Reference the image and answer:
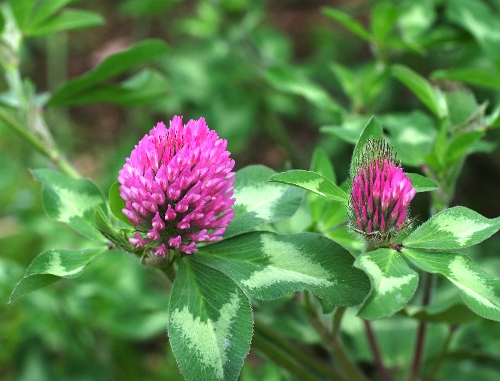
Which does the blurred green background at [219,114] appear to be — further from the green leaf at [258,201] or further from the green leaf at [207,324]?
the green leaf at [207,324]

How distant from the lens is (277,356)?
1167 millimetres

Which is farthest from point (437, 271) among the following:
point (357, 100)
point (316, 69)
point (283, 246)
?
point (316, 69)

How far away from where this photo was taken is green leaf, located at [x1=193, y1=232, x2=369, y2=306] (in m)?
0.85

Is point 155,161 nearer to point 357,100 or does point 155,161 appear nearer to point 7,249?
point 357,100

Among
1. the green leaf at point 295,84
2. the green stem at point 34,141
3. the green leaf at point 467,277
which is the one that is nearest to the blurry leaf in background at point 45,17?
the green stem at point 34,141

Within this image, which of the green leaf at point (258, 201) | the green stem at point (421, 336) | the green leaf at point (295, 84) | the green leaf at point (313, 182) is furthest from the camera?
the green leaf at point (295, 84)

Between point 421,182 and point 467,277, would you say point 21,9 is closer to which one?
point 421,182

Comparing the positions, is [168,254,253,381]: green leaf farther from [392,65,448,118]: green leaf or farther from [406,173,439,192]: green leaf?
[392,65,448,118]: green leaf

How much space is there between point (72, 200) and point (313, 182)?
0.46 meters

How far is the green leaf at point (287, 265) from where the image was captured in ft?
2.79

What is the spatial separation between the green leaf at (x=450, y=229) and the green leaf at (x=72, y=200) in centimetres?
51

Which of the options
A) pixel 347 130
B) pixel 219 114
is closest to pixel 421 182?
pixel 347 130

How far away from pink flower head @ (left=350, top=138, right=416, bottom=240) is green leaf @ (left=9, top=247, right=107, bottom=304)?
1.30 ft

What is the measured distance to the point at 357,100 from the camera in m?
1.66
